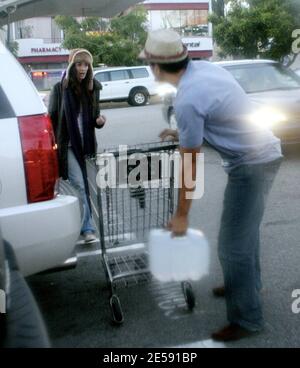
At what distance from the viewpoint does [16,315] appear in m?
2.00

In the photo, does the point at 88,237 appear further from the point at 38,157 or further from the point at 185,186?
the point at 185,186

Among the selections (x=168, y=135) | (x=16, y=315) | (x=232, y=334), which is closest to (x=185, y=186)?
(x=168, y=135)

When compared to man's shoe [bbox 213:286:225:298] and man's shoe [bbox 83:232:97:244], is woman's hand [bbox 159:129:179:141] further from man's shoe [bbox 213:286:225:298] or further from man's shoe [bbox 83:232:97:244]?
man's shoe [bbox 83:232:97:244]

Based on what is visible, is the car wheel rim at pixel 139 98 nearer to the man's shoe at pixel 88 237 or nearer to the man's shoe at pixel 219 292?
the man's shoe at pixel 88 237

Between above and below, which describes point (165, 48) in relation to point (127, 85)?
above

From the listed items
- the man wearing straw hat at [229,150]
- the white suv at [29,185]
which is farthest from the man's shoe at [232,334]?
the white suv at [29,185]

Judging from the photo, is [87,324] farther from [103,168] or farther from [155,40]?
[155,40]

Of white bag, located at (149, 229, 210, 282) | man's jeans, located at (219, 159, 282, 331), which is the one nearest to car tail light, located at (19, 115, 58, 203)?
white bag, located at (149, 229, 210, 282)

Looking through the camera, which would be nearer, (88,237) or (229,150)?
(229,150)

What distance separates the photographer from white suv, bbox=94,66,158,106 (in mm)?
22906

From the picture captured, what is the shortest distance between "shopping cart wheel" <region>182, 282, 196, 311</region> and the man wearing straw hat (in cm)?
39

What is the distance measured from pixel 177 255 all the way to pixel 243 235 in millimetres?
413

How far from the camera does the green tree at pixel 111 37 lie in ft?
99.2
